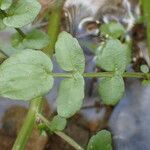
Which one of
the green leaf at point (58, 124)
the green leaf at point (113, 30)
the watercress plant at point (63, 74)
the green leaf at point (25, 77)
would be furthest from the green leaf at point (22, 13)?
the green leaf at point (113, 30)

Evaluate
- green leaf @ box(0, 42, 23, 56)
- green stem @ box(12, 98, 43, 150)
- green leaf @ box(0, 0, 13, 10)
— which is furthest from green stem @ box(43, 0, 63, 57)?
green leaf @ box(0, 0, 13, 10)

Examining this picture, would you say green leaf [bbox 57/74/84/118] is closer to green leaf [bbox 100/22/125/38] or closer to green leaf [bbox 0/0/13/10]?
green leaf [bbox 0/0/13/10]

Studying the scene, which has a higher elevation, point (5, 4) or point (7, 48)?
point (5, 4)

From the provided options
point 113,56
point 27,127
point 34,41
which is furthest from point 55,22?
point 113,56

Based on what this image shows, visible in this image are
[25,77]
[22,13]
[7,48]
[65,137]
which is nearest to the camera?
[25,77]

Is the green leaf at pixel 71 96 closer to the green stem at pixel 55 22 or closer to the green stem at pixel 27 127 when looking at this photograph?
the green stem at pixel 27 127

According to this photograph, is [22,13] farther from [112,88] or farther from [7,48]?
[7,48]

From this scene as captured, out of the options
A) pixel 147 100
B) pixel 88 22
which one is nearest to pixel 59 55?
pixel 147 100

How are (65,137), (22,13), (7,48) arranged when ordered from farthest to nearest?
(7,48) → (65,137) → (22,13)
